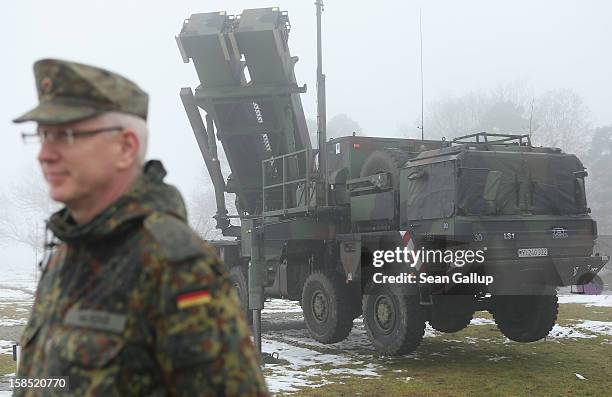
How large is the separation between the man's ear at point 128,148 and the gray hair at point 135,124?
0.01 meters

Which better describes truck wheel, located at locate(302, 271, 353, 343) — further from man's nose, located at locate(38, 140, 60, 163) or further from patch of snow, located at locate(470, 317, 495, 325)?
man's nose, located at locate(38, 140, 60, 163)

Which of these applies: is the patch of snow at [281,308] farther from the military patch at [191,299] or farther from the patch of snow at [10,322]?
the military patch at [191,299]

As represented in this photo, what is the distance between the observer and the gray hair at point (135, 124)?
1502 mm

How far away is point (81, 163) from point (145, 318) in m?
0.37

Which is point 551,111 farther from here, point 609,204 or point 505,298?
point 505,298

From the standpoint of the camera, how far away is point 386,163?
844cm

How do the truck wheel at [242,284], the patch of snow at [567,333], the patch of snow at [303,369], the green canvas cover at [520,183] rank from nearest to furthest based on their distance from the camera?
1. the patch of snow at [303,369]
2. the green canvas cover at [520,183]
3. the patch of snow at [567,333]
4. the truck wheel at [242,284]

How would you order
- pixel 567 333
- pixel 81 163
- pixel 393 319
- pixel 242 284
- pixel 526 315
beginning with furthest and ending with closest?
pixel 242 284, pixel 567 333, pixel 526 315, pixel 393 319, pixel 81 163

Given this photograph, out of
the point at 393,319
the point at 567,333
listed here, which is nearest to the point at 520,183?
the point at 393,319

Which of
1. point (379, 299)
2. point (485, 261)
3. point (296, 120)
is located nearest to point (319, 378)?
point (379, 299)

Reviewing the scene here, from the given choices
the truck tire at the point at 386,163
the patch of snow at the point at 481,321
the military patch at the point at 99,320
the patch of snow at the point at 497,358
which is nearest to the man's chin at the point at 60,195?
the military patch at the point at 99,320

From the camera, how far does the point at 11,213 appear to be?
56188mm

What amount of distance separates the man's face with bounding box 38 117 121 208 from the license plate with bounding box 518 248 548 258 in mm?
6452

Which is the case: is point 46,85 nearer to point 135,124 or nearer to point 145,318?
point 135,124
